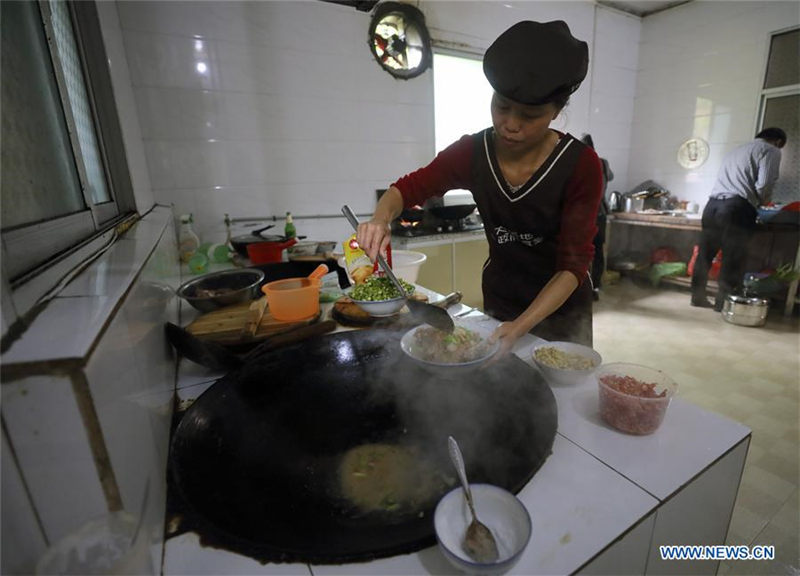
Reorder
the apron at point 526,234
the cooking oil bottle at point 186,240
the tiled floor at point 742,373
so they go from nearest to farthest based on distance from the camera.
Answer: the apron at point 526,234 → the tiled floor at point 742,373 → the cooking oil bottle at point 186,240

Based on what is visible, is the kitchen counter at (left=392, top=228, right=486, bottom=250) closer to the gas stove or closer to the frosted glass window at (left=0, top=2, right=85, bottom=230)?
the gas stove

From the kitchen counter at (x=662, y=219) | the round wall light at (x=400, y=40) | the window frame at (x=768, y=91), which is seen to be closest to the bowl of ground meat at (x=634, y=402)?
the round wall light at (x=400, y=40)

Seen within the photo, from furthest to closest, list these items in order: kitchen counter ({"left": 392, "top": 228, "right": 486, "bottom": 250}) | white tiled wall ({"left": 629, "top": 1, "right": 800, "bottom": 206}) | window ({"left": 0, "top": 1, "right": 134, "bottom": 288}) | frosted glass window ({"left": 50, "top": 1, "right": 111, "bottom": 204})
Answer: white tiled wall ({"left": 629, "top": 1, "right": 800, "bottom": 206}) → kitchen counter ({"left": 392, "top": 228, "right": 486, "bottom": 250}) → frosted glass window ({"left": 50, "top": 1, "right": 111, "bottom": 204}) → window ({"left": 0, "top": 1, "right": 134, "bottom": 288})

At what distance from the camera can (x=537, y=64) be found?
955 millimetres

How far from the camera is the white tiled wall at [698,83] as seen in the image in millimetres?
3846

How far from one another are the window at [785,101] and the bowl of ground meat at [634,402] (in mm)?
4527

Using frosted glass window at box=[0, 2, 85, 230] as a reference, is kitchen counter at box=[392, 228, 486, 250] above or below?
below

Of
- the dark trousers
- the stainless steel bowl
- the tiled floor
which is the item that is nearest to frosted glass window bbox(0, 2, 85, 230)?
the tiled floor

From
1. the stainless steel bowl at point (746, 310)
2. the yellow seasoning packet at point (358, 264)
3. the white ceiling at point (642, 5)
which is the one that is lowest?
the stainless steel bowl at point (746, 310)

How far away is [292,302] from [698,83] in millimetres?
5277

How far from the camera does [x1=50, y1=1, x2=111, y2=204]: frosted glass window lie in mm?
1359

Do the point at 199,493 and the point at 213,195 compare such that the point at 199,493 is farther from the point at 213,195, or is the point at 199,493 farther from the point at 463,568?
the point at 213,195

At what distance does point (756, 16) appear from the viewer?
376 cm

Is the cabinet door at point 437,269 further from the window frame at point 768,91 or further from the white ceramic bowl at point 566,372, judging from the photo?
the window frame at point 768,91
